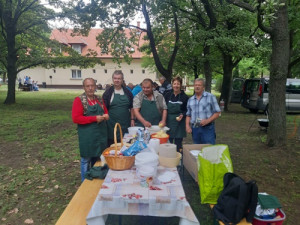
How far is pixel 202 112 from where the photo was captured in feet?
12.8

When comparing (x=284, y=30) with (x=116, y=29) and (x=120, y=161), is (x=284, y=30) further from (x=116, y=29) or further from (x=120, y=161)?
(x=116, y=29)

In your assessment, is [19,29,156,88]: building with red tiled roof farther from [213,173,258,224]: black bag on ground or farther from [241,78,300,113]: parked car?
[213,173,258,224]: black bag on ground

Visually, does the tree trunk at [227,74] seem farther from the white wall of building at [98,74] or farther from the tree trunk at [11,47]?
the white wall of building at [98,74]

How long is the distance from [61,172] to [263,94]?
10029mm

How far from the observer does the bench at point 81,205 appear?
216 centimetres

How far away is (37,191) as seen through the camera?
148 inches

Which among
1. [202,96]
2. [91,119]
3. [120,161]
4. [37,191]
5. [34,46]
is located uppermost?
[34,46]

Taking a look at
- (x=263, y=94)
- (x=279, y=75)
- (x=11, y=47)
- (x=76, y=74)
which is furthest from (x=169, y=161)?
(x=76, y=74)

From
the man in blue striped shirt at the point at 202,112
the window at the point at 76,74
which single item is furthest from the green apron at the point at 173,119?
the window at the point at 76,74

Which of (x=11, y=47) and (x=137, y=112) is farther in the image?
(x=11, y=47)

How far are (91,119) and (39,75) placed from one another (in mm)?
32209

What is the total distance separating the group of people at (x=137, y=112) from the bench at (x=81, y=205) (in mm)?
720

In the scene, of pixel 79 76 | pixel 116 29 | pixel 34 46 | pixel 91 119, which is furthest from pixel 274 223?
pixel 79 76

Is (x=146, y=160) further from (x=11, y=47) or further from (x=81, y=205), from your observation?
(x=11, y=47)
